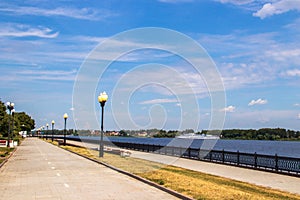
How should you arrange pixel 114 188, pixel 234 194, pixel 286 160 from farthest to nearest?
1. pixel 286 160
2. pixel 114 188
3. pixel 234 194

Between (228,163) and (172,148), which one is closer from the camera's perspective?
(228,163)

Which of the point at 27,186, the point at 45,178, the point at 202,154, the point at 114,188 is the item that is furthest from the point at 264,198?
the point at 202,154

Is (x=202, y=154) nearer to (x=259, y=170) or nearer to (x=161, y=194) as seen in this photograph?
(x=259, y=170)

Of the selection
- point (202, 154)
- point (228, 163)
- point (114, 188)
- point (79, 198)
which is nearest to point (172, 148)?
point (202, 154)

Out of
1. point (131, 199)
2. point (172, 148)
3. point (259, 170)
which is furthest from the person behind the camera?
point (172, 148)

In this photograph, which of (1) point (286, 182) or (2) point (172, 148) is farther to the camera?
(2) point (172, 148)

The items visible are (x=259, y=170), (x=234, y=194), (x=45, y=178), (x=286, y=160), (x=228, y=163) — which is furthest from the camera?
(x=228, y=163)

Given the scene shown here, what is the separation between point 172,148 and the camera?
39438 mm

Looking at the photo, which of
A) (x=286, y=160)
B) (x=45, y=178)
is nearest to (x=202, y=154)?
(x=286, y=160)

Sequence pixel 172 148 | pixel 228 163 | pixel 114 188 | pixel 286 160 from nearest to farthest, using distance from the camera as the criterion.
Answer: pixel 114 188, pixel 286 160, pixel 228 163, pixel 172 148

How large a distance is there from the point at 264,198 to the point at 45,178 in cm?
983

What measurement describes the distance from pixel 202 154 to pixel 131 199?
70.7 feet

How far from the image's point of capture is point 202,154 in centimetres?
3325

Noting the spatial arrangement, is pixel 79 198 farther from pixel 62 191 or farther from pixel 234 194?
pixel 234 194
